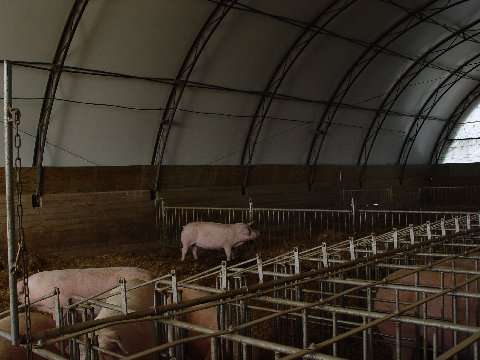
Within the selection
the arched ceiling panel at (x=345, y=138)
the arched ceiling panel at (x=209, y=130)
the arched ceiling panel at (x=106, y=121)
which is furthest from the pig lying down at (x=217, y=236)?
the arched ceiling panel at (x=345, y=138)

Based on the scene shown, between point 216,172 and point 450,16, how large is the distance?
368 inches

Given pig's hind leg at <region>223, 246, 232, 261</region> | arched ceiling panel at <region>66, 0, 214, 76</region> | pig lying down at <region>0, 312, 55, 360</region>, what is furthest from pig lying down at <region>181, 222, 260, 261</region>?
pig lying down at <region>0, 312, 55, 360</region>

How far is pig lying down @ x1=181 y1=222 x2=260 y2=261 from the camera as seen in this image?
456 inches

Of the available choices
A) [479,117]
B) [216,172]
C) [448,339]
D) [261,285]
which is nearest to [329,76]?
[216,172]

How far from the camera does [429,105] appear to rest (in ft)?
75.8

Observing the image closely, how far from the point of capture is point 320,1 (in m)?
14.2

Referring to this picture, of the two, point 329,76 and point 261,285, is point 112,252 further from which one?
point 261,285

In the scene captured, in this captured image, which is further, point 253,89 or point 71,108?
point 253,89

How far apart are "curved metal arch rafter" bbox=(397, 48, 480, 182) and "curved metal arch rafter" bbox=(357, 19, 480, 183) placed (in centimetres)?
220

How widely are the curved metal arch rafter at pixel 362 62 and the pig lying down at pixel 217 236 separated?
8302 mm

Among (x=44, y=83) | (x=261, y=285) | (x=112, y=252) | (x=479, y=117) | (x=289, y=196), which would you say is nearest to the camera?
(x=261, y=285)

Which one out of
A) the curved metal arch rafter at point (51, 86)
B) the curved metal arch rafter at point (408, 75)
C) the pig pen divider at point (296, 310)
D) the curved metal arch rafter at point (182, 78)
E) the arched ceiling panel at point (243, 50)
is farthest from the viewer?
the curved metal arch rafter at point (408, 75)

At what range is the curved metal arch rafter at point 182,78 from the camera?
42.2ft

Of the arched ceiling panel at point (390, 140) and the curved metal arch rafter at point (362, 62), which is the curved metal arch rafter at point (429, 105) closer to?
the arched ceiling panel at point (390, 140)
